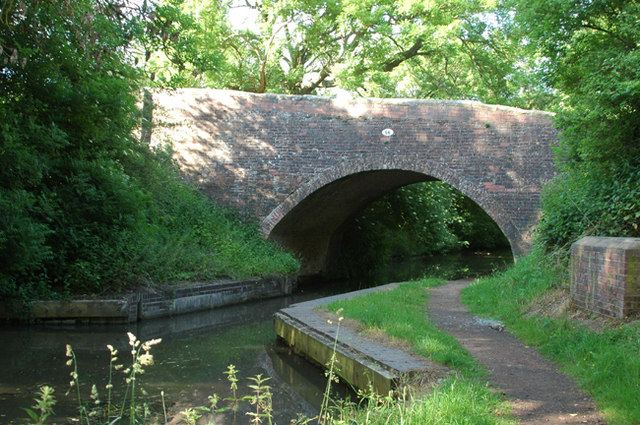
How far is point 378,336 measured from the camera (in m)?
5.56

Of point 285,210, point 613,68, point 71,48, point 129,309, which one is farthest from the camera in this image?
point 285,210

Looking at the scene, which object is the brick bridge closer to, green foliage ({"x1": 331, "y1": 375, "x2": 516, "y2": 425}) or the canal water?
the canal water

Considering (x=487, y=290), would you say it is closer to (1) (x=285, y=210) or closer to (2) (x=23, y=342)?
(1) (x=285, y=210)

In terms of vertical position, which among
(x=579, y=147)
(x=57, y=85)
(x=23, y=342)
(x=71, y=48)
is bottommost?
(x=23, y=342)

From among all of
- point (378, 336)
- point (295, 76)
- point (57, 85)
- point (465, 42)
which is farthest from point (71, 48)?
point (465, 42)

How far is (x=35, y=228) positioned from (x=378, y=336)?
4335 mm

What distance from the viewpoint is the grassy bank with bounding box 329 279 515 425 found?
3.11 m

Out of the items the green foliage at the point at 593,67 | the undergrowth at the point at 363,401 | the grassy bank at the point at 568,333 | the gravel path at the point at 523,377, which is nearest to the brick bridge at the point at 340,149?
the green foliage at the point at 593,67

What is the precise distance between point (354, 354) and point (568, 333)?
1.91 metres

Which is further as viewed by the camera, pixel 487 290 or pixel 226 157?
pixel 226 157

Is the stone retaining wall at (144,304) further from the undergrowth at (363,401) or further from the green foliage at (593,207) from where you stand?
the green foliage at (593,207)

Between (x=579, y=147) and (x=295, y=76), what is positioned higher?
(x=295, y=76)

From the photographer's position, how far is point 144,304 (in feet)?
28.1

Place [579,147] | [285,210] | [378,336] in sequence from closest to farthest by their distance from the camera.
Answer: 1. [378,336]
2. [579,147]
3. [285,210]
